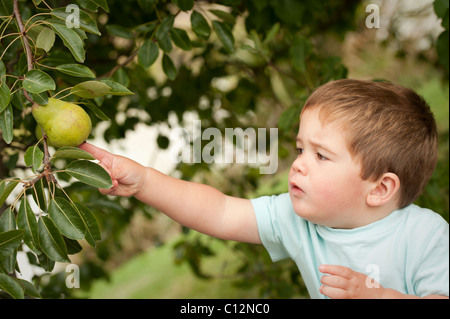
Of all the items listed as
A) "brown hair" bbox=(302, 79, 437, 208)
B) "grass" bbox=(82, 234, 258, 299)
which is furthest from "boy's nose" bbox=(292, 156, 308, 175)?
"grass" bbox=(82, 234, 258, 299)

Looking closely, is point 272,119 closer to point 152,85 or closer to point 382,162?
point 152,85

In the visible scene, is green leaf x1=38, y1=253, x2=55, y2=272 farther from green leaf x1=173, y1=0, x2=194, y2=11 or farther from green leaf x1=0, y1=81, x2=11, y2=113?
green leaf x1=173, y1=0, x2=194, y2=11

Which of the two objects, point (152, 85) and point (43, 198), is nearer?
point (43, 198)

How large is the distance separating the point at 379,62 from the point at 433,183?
5.80 meters

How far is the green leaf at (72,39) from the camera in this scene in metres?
1.05

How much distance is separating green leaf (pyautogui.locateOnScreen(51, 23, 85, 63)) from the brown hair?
22.9 inches

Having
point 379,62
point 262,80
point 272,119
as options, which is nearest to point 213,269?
point 272,119

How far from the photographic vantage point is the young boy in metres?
1.19

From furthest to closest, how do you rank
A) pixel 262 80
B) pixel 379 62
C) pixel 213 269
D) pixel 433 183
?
pixel 379 62 < pixel 213 269 < pixel 262 80 < pixel 433 183

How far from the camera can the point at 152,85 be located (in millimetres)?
2549

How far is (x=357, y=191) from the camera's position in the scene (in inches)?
47.9

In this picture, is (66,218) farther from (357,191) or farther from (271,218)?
(357,191)

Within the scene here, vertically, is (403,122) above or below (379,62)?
above
